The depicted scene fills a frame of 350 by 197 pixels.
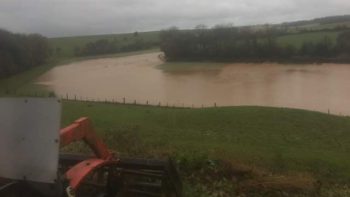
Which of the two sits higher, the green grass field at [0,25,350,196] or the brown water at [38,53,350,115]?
the green grass field at [0,25,350,196]

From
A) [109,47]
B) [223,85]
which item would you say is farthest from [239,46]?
[109,47]

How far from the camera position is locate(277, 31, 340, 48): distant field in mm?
75925

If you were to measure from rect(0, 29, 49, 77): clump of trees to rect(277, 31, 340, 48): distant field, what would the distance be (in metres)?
38.7

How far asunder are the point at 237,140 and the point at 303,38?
2671 inches

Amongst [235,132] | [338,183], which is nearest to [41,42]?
[235,132]

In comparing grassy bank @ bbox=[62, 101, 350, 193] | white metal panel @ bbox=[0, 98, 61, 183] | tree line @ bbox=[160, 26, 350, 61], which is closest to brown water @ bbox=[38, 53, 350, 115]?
tree line @ bbox=[160, 26, 350, 61]

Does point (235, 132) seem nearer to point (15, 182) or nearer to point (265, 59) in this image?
point (15, 182)

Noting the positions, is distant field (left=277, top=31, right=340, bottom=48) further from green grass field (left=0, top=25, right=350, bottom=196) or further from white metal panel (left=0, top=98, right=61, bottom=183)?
white metal panel (left=0, top=98, right=61, bottom=183)

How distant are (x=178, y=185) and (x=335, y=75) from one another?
49.7m

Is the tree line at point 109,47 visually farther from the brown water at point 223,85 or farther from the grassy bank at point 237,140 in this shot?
the grassy bank at point 237,140

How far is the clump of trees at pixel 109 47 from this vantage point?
10861 centimetres

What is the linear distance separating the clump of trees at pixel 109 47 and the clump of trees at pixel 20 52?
2344 centimetres

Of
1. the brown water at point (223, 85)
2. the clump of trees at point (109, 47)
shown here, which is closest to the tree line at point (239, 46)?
the brown water at point (223, 85)

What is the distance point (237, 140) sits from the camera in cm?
1678
